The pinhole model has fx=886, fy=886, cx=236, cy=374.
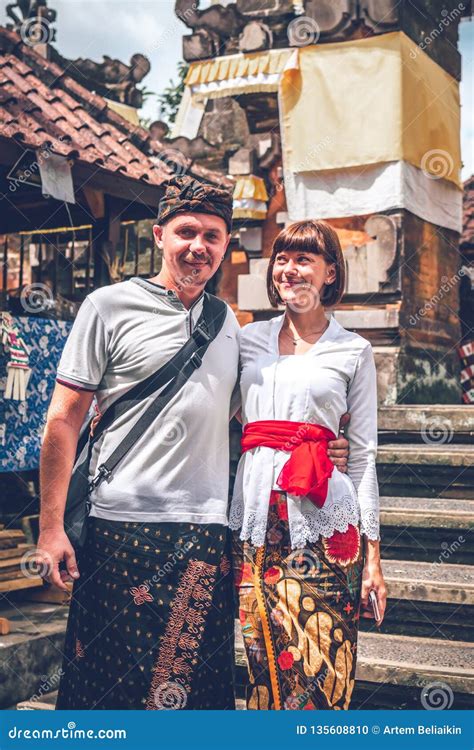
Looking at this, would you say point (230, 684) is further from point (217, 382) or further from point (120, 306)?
point (120, 306)

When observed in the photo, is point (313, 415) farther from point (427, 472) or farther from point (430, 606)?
point (427, 472)

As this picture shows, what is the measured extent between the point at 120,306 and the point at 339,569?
1.15 meters

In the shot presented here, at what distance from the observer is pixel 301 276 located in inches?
122

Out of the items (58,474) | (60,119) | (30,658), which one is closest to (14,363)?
(30,658)

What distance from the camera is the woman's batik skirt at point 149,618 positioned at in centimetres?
290

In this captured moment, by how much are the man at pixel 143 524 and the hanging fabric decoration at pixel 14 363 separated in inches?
145

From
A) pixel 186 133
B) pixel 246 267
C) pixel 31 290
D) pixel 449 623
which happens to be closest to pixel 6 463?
pixel 31 290

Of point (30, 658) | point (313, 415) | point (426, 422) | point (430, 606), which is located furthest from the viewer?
point (426, 422)

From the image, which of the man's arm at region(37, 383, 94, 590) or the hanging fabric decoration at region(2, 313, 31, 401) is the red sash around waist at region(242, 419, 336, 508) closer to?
the man's arm at region(37, 383, 94, 590)

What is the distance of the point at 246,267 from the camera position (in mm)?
10891

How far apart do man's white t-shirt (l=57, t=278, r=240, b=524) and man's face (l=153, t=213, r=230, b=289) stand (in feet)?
0.41

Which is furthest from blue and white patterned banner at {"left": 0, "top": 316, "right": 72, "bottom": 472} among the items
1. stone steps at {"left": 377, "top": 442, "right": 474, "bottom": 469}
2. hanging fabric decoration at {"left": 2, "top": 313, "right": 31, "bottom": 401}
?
stone steps at {"left": 377, "top": 442, "right": 474, "bottom": 469}

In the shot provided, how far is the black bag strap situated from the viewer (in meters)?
2.91

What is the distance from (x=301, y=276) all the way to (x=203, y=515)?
89cm
